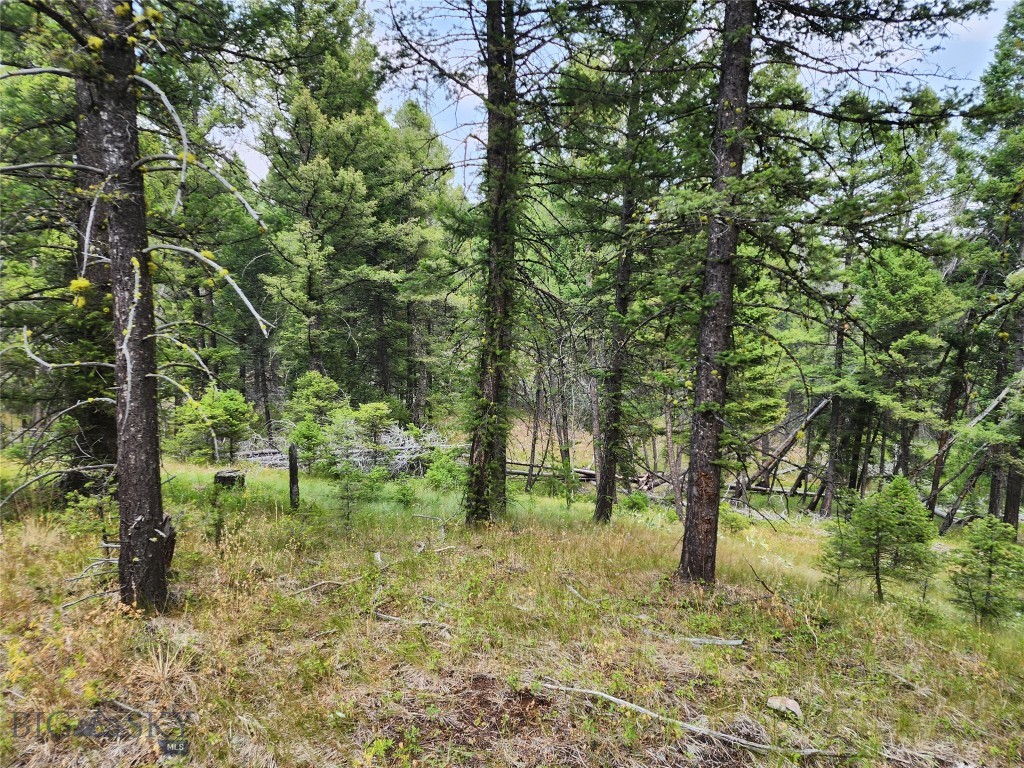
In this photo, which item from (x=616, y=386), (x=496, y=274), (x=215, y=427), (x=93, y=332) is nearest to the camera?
(x=93, y=332)

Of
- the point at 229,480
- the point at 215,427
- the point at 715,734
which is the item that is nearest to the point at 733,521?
the point at 715,734

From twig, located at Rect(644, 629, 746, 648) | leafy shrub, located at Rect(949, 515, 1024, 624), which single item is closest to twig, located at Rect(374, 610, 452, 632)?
twig, located at Rect(644, 629, 746, 648)

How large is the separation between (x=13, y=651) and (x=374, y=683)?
8.88ft

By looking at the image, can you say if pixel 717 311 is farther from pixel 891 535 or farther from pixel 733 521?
pixel 733 521

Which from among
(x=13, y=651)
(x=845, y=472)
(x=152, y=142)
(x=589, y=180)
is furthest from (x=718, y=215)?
(x=845, y=472)

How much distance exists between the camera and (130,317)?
3855 mm

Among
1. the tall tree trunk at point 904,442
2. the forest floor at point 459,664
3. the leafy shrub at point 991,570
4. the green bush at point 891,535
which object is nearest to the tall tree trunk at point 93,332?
the forest floor at point 459,664

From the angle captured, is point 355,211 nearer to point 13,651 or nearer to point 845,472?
point 13,651

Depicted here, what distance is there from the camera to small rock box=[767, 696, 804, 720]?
3617 mm

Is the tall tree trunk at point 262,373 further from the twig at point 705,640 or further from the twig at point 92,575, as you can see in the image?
the twig at point 705,640

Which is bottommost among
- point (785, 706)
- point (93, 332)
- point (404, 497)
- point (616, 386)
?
point (404, 497)

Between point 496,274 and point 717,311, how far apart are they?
12.8 ft

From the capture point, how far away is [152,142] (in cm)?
709

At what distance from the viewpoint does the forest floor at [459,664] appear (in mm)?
3160
